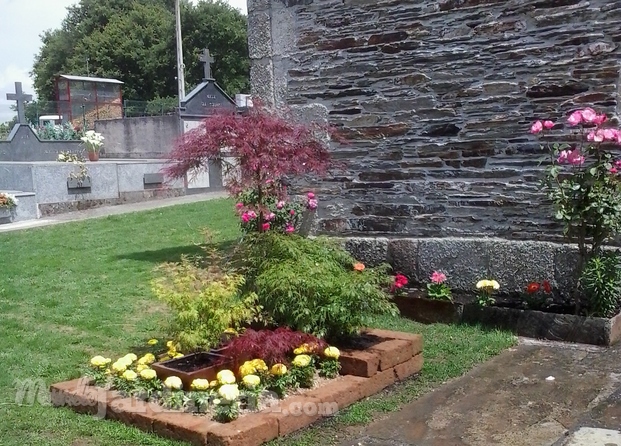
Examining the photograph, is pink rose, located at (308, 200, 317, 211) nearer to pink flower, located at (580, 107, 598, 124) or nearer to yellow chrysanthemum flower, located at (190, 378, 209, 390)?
pink flower, located at (580, 107, 598, 124)

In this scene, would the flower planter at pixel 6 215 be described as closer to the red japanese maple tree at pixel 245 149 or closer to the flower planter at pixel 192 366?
the red japanese maple tree at pixel 245 149

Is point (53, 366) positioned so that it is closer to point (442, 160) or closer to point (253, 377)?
point (253, 377)

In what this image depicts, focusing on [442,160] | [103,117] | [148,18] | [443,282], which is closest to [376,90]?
[442,160]

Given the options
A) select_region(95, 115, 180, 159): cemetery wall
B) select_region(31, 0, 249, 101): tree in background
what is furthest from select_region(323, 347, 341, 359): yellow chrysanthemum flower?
select_region(31, 0, 249, 101): tree in background

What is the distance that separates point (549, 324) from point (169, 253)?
4.96 metres

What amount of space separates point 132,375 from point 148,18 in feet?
135

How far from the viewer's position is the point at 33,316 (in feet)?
19.8

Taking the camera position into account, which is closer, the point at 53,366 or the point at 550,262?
the point at 53,366

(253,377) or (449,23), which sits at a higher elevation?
(449,23)

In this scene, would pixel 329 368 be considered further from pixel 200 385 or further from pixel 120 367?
pixel 120 367

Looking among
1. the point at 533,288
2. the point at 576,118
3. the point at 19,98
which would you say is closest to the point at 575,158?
the point at 576,118

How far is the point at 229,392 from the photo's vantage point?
11.7ft

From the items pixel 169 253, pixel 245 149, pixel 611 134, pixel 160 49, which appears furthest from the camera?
pixel 160 49

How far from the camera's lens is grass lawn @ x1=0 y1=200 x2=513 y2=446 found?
3.73m
